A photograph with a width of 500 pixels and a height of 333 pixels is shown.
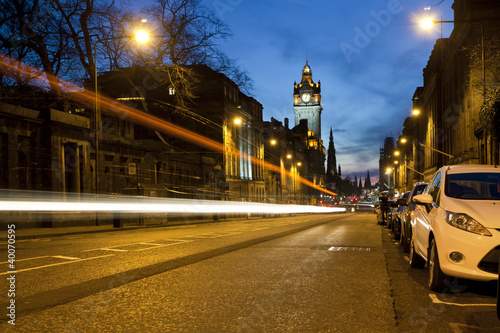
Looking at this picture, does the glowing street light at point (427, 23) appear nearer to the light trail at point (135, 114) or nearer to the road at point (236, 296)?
the road at point (236, 296)

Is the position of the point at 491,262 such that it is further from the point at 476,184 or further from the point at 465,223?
the point at 476,184

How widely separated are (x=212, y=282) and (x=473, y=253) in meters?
3.71

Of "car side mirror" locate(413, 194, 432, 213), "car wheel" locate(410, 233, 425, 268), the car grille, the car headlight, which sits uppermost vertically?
"car side mirror" locate(413, 194, 432, 213)

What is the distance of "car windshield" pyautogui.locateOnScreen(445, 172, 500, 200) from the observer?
8141 mm

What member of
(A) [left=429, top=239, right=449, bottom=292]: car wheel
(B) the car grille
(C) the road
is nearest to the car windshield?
(A) [left=429, top=239, right=449, bottom=292]: car wheel

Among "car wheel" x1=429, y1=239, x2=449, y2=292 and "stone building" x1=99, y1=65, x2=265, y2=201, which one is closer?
"car wheel" x1=429, y1=239, x2=449, y2=292

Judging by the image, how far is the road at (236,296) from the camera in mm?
5367

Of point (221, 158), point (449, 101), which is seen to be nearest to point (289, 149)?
point (221, 158)

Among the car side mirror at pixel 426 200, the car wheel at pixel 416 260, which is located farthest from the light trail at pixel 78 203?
the car side mirror at pixel 426 200

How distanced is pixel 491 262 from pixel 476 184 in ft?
7.91

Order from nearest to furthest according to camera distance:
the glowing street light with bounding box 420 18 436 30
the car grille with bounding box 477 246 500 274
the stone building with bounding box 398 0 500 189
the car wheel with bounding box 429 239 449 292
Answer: the car grille with bounding box 477 246 500 274 → the car wheel with bounding box 429 239 449 292 → the glowing street light with bounding box 420 18 436 30 → the stone building with bounding box 398 0 500 189

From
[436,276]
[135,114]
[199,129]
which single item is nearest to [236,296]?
[436,276]

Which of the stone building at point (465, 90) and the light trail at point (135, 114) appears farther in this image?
the light trail at point (135, 114)

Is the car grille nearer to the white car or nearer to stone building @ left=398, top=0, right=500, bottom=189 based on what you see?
the white car
